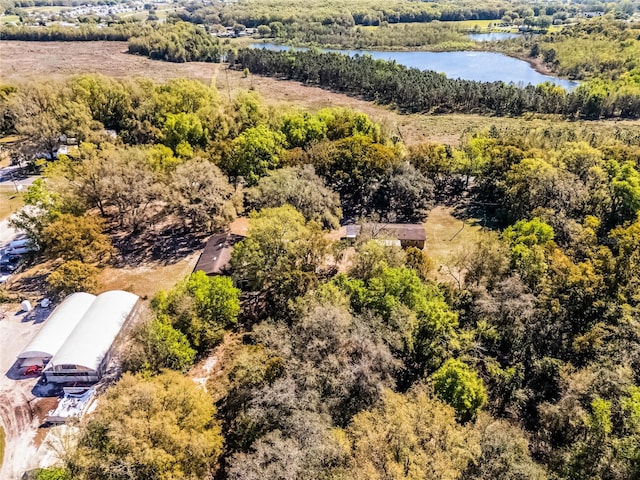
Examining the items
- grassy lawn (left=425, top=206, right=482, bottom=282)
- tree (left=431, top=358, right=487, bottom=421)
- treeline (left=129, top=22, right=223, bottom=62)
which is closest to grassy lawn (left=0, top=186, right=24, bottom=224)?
grassy lawn (left=425, top=206, right=482, bottom=282)

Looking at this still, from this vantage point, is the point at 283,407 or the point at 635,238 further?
the point at 635,238

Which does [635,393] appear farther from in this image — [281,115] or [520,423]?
[281,115]

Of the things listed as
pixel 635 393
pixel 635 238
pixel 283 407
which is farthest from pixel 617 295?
pixel 283 407

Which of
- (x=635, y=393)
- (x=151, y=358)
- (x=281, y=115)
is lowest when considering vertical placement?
(x=151, y=358)

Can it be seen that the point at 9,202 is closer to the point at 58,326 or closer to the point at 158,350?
the point at 58,326

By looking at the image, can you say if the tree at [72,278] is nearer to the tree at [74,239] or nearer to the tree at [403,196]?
the tree at [74,239]

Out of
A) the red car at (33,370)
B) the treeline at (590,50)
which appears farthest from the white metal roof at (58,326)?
the treeline at (590,50)

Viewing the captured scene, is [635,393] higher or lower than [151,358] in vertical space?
higher

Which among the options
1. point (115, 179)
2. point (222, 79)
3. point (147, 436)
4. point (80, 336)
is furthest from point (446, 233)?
point (222, 79)
